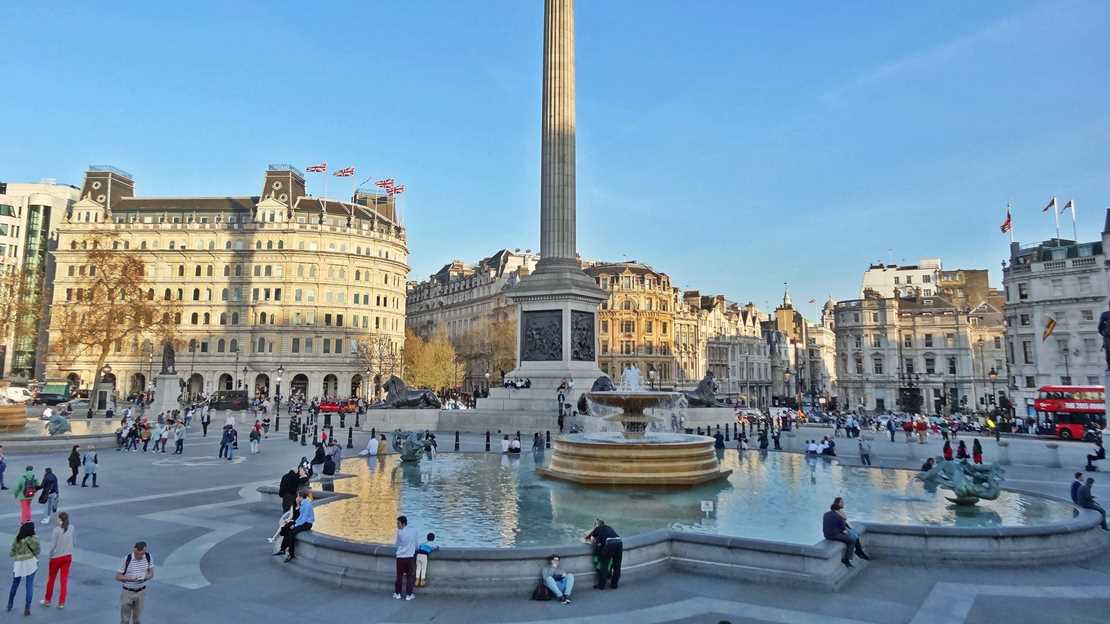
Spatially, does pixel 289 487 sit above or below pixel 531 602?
above

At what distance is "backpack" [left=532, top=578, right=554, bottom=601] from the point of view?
884cm

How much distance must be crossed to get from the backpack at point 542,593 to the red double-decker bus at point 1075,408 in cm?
3875

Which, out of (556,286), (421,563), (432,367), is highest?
(556,286)

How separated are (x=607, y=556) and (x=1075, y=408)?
39874 millimetres

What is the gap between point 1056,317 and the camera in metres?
57.1

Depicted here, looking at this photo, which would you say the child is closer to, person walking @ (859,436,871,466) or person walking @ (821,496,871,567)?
person walking @ (821,496,871,567)

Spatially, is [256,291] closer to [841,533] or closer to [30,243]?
[30,243]

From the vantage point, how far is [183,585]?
367 inches

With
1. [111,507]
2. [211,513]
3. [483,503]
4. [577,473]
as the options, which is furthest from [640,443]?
[111,507]

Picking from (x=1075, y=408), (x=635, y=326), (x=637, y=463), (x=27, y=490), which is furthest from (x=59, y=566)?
(x=635, y=326)

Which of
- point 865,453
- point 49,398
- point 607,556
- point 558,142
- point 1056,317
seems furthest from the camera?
point 49,398

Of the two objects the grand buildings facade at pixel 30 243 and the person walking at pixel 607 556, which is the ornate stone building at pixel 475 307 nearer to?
the grand buildings facade at pixel 30 243

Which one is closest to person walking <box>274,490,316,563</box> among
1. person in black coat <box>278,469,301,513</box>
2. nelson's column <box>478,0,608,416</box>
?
person in black coat <box>278,469,301,513</box>

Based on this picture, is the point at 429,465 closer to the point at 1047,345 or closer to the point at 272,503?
the point at 272,503
